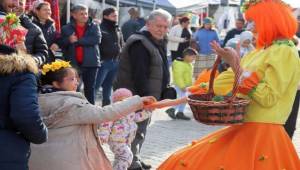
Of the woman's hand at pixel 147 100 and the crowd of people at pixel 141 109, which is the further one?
the woman's hand at pixel 147 100

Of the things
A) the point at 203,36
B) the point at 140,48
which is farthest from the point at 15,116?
the point at 203,36

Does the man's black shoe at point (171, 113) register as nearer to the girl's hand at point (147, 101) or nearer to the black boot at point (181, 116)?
the black boot at point (181, 116)

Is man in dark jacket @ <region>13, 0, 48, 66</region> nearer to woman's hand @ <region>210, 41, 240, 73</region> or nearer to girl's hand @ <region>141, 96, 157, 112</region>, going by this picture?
girl's hand @ <region>141, 96, 157, 112</region>

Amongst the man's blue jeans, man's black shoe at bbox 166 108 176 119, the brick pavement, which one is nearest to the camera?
the brick pavement

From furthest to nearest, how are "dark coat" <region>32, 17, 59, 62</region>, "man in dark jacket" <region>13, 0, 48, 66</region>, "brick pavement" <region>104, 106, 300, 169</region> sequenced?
"dark coat" <region>32, 17, 59, 62</region>, "brick pavement" <region>104, 106, 300, 169</region>, "man in dark jacket" <region>13, 0, 48, 66</region>

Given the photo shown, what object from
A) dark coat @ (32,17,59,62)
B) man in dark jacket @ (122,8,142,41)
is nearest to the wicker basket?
dark coat @ (32,17,59,62)

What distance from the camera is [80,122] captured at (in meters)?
3.79

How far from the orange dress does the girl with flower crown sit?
0.57 meters

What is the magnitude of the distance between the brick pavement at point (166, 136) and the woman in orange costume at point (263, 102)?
2323 millimetres

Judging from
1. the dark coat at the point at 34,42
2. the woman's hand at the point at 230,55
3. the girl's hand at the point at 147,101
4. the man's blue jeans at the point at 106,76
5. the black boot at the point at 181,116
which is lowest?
the black boot at the point at 181,116

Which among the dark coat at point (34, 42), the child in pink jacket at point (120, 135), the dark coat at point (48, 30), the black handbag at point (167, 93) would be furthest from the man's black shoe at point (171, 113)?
Result: the child in pink jacket at point (120, 135)

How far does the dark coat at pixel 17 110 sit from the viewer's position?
3.09 m

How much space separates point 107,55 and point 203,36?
5709 millimetres

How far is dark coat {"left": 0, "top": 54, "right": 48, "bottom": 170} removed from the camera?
309cm
